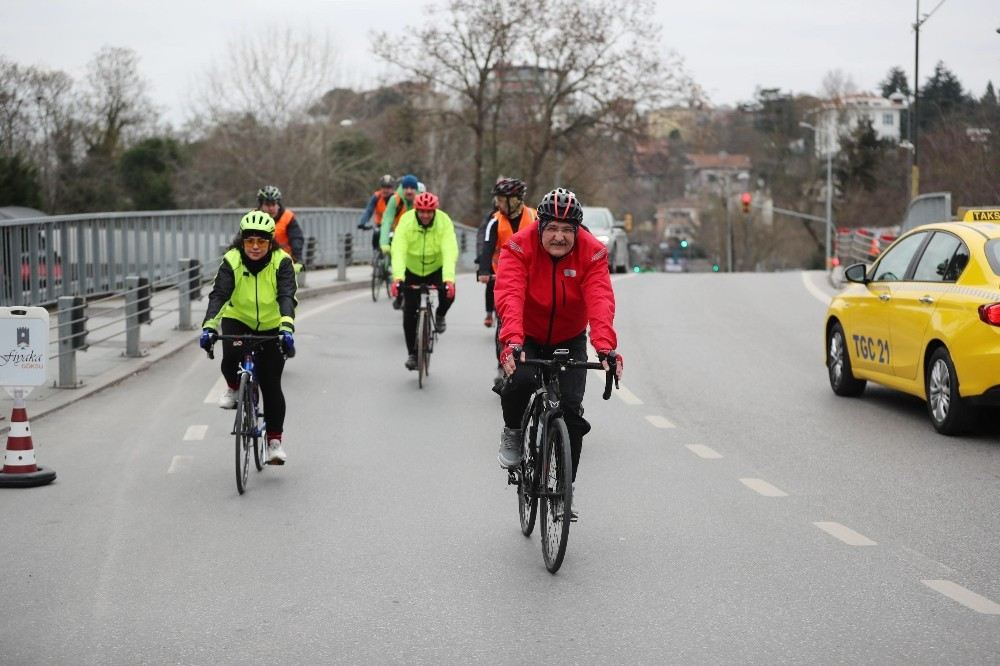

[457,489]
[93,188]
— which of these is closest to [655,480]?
[457,489]

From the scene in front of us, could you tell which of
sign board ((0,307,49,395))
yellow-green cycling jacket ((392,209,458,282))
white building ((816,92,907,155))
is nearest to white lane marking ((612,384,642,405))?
yellow-green cycling jacket ((392,209,458,282))

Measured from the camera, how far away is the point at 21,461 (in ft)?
30.4

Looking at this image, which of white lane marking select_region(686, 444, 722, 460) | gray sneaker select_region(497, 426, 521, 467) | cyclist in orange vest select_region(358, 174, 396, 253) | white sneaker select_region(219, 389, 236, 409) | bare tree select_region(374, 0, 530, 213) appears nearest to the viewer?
gray sneaker select_region(497, 426, 521, 467)

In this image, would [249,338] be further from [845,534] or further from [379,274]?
[379,274]

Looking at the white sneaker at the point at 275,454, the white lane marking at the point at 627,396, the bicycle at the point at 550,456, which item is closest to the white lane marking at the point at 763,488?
the bicycle at the point at 550,456

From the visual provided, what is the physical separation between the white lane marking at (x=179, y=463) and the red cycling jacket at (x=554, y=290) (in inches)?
124

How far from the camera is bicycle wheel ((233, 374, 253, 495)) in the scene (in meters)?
8.88

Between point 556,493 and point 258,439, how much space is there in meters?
3.20

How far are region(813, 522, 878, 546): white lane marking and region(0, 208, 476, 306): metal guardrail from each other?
34.2 feet

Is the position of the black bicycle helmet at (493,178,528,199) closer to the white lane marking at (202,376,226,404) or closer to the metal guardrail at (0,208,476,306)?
the white lane marking at (202,376,226,404)

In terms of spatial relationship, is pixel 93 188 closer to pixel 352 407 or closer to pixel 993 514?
pixel 352 407

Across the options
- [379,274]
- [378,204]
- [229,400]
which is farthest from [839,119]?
[229,400]

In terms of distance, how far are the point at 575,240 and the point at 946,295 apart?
500cm

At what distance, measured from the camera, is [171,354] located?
16734 millimetres
